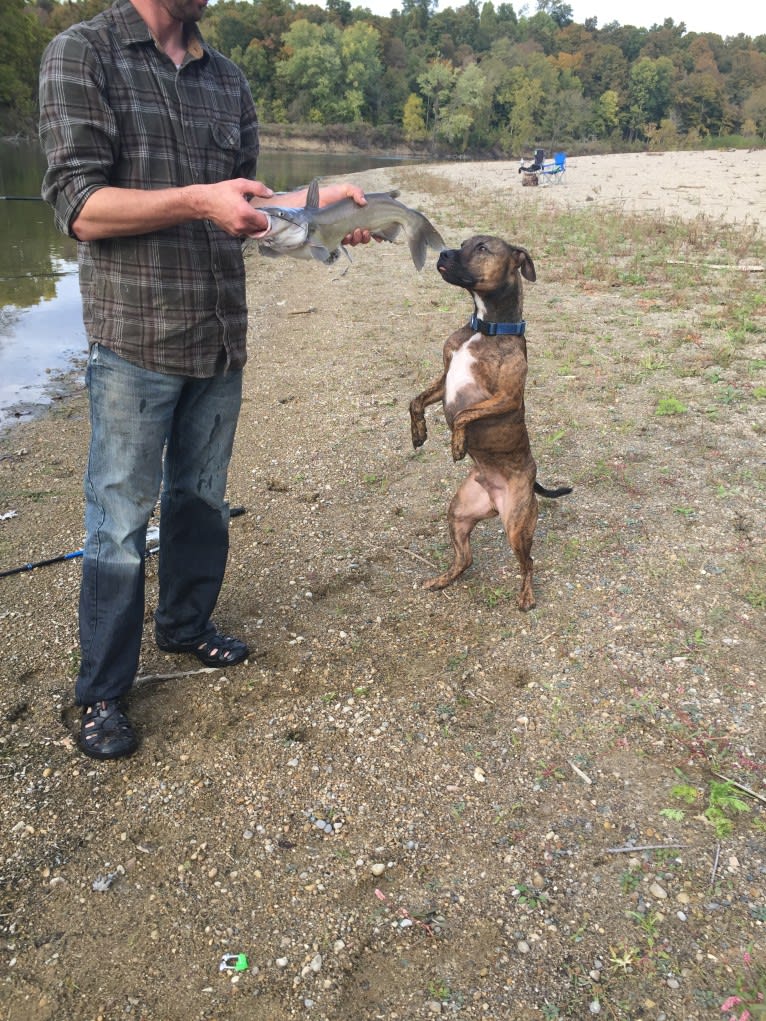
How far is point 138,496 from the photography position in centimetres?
302

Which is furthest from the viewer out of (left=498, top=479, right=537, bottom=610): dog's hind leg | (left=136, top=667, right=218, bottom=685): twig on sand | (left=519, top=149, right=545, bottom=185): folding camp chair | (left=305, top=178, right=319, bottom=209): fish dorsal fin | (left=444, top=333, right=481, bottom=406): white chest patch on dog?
(left=519, top=149, right=545, bottom=185): folding camp chair

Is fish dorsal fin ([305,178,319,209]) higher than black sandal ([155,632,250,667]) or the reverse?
higher

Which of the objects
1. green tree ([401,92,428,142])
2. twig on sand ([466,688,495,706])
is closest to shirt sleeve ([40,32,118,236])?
twig on sand ([466,688,495,706])

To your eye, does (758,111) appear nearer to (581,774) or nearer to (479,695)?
(479,695)

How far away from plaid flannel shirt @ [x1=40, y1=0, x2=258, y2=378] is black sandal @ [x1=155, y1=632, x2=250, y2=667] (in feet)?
4.99

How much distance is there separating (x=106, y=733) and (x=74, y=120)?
8.01 feet

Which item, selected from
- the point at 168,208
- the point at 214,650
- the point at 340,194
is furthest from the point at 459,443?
the point at 168,208

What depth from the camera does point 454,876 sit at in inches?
107

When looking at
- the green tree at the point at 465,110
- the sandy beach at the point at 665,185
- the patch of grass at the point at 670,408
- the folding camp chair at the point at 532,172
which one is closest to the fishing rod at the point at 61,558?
the patch of grass at the point at 670,408

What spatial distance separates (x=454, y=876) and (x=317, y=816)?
614 mm

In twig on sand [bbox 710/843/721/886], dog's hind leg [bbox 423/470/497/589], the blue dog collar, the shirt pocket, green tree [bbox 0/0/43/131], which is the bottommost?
twig on sand [bbox 710/843/721/886]

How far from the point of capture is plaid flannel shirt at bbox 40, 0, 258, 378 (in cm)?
250

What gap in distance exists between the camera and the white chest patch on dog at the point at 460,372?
153 inches

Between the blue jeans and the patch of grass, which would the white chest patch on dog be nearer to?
the blue jeans
